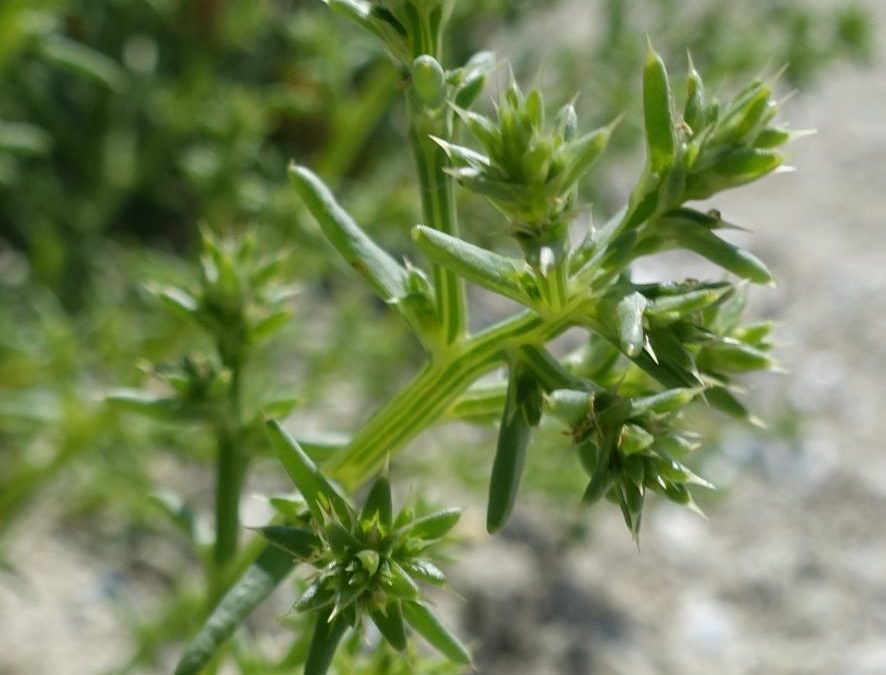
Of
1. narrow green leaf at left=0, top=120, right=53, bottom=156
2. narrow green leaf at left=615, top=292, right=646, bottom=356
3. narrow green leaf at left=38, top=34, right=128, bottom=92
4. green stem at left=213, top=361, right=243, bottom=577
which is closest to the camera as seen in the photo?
narrow green leaf at left=615, top=292, right=646, bottom=356

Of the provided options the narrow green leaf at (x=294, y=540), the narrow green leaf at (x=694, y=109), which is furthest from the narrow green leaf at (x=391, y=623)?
the narrow green leaf at (x=694, y=109)

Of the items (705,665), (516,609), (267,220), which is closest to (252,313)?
(267,220)

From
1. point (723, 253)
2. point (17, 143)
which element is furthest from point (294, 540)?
point (17, 143)

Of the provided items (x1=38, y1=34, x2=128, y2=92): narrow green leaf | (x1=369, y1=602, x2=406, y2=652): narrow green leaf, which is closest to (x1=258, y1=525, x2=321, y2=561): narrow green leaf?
(x1=369, y1=602, x2=406, y2=652): narrow green leaf

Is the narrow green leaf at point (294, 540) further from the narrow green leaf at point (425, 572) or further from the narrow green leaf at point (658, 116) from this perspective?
the narrow green leaf at point (658, 116)

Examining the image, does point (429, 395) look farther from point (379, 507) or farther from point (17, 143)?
point (17, 143)

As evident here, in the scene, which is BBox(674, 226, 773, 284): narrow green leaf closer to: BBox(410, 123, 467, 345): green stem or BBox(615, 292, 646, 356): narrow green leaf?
BBox(615, 292, 646, 356): narrow green leaf

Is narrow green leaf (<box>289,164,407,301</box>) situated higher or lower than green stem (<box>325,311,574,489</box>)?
higher

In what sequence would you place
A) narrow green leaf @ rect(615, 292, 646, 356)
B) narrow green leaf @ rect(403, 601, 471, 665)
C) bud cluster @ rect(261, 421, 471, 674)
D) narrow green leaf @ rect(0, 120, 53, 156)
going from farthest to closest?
narrow green leaf @ rect(0, 120, 53, 156)
narrow green leaf @ rect(403, 601, 471, 665)
bud cluster @ rect(261, 421, 471, 674)
narrow green leaf @ rect(615, 292, 646, 356)
